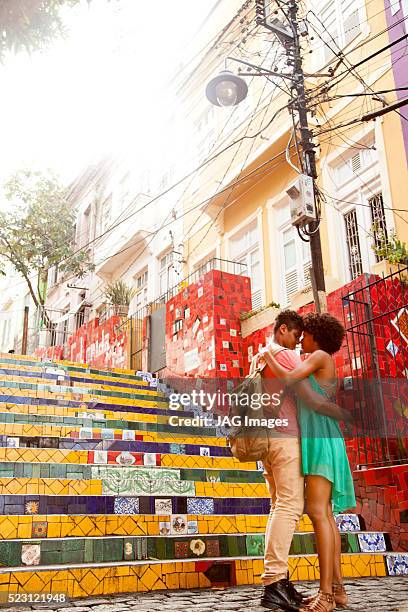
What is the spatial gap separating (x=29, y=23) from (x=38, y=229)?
59.6 ft

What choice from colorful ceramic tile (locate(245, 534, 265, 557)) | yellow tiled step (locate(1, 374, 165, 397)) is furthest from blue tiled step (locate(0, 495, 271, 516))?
yellow tiled step (locate(1, 374, 165, 397))

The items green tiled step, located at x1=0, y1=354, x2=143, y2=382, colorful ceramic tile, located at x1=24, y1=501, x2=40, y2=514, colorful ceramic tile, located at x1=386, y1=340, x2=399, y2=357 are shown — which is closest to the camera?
colorful ceramic tile, located at x1=24, y1=501, x2=40, y2=514

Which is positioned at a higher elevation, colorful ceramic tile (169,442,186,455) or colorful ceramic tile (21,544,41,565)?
colorful ceramic tile (169,442,186,455)

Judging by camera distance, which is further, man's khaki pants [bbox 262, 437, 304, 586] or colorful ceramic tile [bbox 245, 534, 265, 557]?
colorful ceramic tile [bbox 245, 534, 265, 557]

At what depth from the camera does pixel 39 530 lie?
4949 millimetres

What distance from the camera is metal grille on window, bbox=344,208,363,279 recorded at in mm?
11297

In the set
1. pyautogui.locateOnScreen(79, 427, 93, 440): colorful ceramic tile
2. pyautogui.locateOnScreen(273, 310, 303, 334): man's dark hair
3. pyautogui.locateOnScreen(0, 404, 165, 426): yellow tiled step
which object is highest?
pyautogui.locateOnScreen(0, 404, 165, 426): yellow tiled step

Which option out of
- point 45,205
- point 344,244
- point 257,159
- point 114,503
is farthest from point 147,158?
point 114,503

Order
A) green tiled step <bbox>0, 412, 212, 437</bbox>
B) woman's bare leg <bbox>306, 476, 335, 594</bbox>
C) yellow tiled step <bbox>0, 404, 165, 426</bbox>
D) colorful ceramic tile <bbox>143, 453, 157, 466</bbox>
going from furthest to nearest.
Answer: yellow tiled step <bbox>0, 404, 165, 426</bbox> < green tiled step <bbox>0, 412, 212, 437</bbox> < colorful ceramic tile <bbox>143, 453, 157, 466</bbox> < woman's bare leg <bbox>306, 476, 335, 594</bbox>

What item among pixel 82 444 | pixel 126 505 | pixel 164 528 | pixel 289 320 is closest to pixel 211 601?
pixel 164 528

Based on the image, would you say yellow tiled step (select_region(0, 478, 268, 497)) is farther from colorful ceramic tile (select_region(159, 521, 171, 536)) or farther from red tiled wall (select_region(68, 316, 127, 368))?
red tiled wall (select_region(68, 316, 127, 368))

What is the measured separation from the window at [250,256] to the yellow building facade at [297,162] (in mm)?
29

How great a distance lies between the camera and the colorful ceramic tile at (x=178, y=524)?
5.49 meters

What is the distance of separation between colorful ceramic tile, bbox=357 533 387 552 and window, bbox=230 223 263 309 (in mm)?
7870
